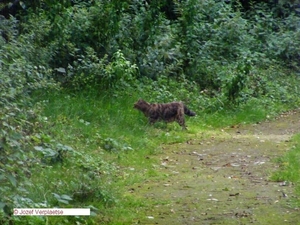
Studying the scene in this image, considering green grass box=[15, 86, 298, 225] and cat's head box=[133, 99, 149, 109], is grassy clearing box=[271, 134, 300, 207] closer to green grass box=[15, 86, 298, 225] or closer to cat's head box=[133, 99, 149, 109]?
green grass box=[15, 86, 298, 225]

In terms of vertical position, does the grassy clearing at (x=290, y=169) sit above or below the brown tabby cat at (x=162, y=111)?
above

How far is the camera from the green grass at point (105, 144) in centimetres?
920

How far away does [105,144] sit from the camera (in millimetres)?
12844

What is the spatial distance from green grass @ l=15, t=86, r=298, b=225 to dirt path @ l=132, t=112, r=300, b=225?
34 centimetres

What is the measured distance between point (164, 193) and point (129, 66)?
7106 millimetres

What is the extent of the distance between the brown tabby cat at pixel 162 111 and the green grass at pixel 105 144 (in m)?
0.16

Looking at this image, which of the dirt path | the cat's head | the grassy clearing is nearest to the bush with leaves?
the dirt path

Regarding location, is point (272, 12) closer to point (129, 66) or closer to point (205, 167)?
point (129, 66)

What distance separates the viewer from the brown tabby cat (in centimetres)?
1559

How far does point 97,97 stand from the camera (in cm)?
1600

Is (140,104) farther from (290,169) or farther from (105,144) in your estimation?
(290,169)

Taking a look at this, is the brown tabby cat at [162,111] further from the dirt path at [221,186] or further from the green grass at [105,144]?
the dirt path at [221,186]

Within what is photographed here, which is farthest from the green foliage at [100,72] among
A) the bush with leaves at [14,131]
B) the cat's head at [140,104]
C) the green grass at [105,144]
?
the bush with leaves at [14,131]

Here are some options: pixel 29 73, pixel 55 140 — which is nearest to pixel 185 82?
pixel 29 73
